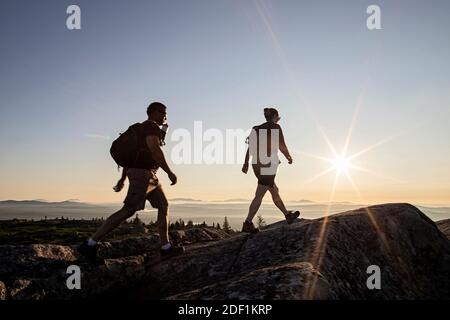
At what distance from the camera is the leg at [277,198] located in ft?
34.7

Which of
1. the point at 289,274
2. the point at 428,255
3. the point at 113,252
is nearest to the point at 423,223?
the point at 428,255

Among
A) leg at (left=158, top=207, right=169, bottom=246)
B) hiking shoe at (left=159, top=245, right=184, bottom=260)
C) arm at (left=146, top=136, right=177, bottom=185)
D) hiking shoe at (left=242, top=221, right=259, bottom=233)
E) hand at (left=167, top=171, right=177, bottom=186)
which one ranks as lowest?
hiking shoe at (left=159, top=245, right=184, bottom=260)

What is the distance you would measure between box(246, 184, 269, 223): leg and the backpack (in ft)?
13.4

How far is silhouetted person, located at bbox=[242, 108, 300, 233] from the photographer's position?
10.5m

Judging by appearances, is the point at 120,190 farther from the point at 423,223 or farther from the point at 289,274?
the point at 423,223

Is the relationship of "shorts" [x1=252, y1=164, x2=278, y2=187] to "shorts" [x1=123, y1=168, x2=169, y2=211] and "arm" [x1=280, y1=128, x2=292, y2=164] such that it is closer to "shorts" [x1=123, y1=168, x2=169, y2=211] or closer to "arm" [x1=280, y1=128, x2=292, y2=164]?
"arm" [x1=280, y1=128, x2=292, y2=164]

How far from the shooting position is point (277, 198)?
10.7 m

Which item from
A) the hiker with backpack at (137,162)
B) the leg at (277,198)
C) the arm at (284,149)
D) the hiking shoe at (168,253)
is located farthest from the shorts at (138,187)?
the arm at (284,149)

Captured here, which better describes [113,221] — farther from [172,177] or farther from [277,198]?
[277,198]

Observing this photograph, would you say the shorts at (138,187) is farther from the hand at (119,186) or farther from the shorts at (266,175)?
the shorts at (266,175)

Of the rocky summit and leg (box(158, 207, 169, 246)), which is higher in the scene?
leg (box(158, 207, 169, 246))

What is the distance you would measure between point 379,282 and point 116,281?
18.5 ft

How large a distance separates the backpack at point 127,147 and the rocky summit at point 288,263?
251 centimetres

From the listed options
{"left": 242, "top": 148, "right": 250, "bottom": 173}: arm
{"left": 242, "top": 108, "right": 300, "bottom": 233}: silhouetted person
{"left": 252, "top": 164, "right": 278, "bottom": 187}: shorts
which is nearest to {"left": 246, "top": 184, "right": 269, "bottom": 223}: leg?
{"left": 242, "top": 108, "right": 300, "bottom": 233}: silhouetted person
